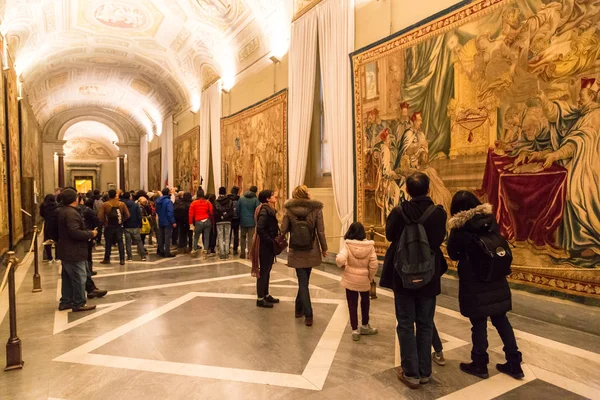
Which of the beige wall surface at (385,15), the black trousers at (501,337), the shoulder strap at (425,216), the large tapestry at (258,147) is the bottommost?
the black trousers at (501,337)

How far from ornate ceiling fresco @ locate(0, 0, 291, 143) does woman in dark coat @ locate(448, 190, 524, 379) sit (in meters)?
8.71

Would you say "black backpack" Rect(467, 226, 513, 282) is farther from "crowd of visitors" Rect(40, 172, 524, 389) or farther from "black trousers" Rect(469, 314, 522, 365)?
"black trousers" Rect(469, 314, 522, 365)

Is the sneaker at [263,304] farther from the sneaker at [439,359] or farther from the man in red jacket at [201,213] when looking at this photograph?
the man in red jacket at [201,213]

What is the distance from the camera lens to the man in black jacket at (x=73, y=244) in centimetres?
524

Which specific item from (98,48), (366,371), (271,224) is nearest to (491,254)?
(366,371)

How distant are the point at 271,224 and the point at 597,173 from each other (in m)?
3.84

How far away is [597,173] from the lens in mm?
4449

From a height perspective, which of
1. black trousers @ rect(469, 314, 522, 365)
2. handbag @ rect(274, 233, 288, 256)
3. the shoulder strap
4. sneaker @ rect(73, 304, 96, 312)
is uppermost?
the shoulder strap

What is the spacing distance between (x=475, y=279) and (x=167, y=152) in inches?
837

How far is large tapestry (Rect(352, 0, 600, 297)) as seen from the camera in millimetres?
4578

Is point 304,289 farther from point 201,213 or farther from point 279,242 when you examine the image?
point 201,213

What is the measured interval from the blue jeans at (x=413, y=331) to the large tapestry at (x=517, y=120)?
252cm

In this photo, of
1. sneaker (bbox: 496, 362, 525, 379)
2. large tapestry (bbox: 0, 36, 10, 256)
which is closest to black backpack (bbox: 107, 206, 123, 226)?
large tapestry (bbox: 0, 36, 10, 256)

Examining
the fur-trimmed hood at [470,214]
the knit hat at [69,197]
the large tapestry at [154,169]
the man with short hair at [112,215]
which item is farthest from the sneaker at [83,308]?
the large tapestry at [154,169]
